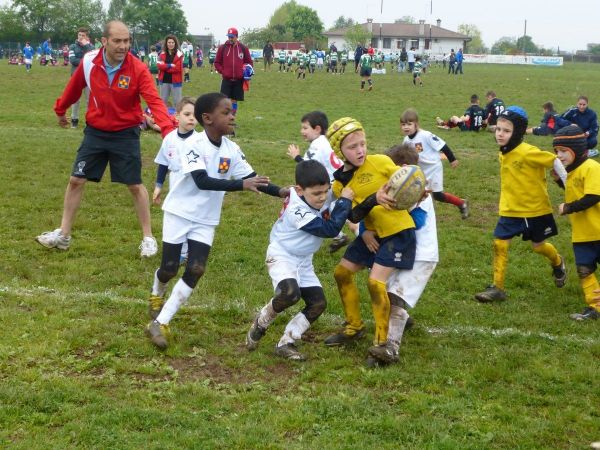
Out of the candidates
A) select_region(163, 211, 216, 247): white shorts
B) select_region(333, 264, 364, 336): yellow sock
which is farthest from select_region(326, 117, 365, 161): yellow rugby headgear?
select_region(163, 211, 216, 247): white shorts

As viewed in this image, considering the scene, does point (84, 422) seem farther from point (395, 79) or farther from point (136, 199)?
point (395, 79)

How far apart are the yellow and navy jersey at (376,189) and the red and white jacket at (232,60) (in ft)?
36.2

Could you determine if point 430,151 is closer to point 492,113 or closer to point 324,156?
point 324,156

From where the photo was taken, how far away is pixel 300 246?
5.68 metres

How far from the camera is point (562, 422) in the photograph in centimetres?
461

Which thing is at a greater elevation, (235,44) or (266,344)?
(235,44)

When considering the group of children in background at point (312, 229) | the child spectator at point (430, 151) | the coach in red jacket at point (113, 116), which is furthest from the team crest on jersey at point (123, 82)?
the child spectator at point (430, 151)

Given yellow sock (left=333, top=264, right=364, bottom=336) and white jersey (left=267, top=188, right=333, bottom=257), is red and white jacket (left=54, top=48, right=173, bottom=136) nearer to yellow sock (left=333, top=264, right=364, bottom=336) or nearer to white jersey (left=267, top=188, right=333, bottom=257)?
white jersey (left=267, top=188, right=333, bottom=257)

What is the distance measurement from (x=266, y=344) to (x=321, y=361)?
53cm

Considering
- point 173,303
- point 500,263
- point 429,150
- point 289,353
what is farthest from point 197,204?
point 429,150

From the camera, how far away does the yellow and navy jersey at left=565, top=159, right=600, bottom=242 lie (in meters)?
6.58

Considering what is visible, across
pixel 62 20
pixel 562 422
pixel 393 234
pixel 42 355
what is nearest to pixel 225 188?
pixel 393 234

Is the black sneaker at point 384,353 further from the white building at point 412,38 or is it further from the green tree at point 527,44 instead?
the green tree at point 527,44

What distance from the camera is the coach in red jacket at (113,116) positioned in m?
7.52
